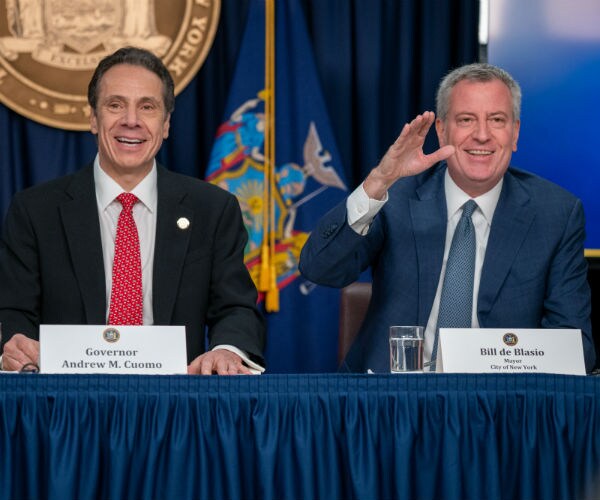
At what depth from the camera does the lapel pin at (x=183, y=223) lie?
2.96 meters

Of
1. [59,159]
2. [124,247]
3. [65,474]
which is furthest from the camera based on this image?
[59,159]

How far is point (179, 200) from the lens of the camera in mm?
3006

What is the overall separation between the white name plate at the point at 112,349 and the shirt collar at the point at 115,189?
2.84 feet

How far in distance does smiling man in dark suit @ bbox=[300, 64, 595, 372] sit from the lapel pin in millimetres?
335

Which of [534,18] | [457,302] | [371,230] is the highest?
[534,18]

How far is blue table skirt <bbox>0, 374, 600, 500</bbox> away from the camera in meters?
1.98

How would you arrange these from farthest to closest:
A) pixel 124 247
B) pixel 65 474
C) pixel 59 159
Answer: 1. pixel 59 159
2. pixel 124 247
3. pixel 65 474

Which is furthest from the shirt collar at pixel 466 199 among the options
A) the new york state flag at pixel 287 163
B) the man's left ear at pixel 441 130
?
the new york state flag at pixel 287 163

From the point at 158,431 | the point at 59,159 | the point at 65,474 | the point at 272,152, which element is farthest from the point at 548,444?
the point at 59,159

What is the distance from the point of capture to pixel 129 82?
9.74 ft

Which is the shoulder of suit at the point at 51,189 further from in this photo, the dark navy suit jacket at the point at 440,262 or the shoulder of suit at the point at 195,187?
the dark navy suit jacket at the point at 440,262

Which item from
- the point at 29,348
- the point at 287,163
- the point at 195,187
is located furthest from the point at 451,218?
the point at 287,163

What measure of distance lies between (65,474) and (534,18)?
10.4ft

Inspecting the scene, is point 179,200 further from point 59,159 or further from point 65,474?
point 59,159
